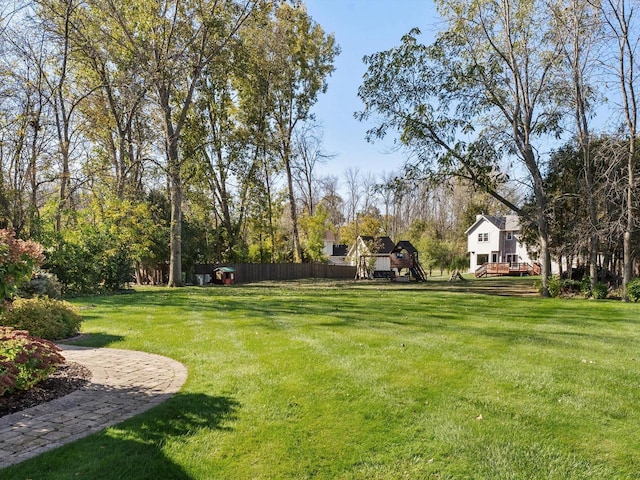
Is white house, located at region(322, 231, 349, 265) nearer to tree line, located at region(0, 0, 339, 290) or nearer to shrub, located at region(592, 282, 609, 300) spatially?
tree line, located at region(0, 0, 339, 290)

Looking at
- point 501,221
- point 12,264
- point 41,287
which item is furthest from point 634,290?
point 501,221

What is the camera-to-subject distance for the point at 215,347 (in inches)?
261

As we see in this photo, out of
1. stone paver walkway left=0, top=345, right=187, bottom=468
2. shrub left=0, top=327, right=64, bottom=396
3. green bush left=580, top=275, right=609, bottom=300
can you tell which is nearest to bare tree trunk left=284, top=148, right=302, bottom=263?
green bush left=580, top=275, right=609, bottom=300

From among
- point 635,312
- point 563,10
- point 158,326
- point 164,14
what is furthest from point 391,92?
point 158,326

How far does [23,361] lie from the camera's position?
440cm

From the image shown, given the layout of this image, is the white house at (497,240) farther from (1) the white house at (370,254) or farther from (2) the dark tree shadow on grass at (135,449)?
(2) the dark tree shadow on grass at (135,449)

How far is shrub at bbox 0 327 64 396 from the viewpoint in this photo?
165 inches

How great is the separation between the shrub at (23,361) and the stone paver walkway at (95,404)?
0.38 meters

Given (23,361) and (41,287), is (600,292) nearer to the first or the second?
(23,361)

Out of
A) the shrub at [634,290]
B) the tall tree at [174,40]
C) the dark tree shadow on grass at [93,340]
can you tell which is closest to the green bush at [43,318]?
the dark tree shadow on grass at [93,340]

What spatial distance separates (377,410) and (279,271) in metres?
29.7

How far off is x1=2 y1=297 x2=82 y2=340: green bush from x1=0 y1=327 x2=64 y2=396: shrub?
2202 mm

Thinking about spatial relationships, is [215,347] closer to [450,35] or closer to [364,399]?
[364,399]

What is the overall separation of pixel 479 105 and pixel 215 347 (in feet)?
55.2
